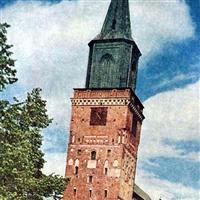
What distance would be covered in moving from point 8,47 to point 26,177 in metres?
4.50

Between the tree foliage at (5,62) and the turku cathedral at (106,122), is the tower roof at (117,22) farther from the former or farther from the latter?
the tree foliage at (5,62)

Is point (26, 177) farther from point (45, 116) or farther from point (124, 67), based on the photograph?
point (124, 67)

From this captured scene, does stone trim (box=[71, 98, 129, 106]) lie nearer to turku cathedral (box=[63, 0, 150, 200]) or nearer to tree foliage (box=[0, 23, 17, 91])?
turku cathedral (box=[63, 0, 150, 200])

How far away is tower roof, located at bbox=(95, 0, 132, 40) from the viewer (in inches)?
1770

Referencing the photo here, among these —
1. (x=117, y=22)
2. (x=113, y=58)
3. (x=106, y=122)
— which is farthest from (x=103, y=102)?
(x=117, y=22)

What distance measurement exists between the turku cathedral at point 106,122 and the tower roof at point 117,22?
2.9 inches

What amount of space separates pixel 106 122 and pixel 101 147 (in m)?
1.82

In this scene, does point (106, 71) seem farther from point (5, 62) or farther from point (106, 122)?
point (5, 62)

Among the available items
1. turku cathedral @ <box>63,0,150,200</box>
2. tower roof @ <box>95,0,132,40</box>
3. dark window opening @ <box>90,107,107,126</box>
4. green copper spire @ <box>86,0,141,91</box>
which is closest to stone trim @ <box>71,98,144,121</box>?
turku cathedral @ <box>63,0,150,200</box>

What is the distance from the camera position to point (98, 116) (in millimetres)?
43375

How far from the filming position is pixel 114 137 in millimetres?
42781

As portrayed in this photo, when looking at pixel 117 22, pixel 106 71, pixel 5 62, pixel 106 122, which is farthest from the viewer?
pixel 117 22

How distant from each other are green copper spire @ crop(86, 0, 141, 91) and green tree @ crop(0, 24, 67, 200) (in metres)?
20.9

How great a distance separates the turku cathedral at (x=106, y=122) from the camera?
42250 millimetres
